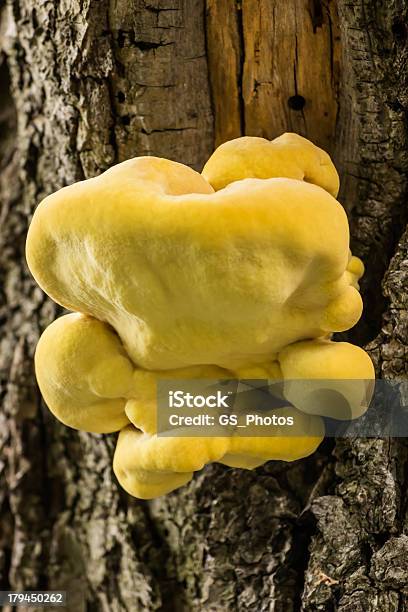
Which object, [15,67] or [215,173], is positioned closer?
[215,173]

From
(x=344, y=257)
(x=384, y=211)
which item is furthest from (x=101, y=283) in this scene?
(x=384, y=211)

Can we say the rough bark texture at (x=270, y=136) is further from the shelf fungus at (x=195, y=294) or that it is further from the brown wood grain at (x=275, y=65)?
the shelf fungus at (x=195, y=294)

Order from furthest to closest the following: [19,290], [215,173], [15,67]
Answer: [19,290] → [15,67] → [215,173]

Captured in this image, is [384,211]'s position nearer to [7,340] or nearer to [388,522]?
[388,522]

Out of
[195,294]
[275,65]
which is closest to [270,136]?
[275,65]

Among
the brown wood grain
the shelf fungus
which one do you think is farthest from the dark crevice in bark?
the shelf fungus

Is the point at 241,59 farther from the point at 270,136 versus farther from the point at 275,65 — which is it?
the point at 270,136

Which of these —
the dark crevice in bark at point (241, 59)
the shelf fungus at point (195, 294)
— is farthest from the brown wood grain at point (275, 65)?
the shelf fungus at point (195, 294)
